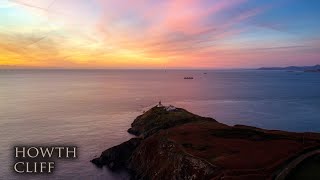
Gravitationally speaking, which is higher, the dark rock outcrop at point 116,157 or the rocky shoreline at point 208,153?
the rocky shoreline at point 208,153

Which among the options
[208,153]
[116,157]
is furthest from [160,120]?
[208,153]

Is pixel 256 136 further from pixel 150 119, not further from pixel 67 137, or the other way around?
pixel 67 137

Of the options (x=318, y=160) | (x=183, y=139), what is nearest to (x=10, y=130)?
(x=183, y=139)

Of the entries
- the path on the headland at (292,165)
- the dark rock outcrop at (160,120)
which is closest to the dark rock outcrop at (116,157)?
the dark rock outcrop at (160,120)

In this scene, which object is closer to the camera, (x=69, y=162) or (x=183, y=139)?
(x=183, y=139)

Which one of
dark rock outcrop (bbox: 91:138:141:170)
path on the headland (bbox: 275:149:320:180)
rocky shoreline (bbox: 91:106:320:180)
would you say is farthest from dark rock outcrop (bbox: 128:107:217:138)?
path on the headland (bbox: 275:149:320:180)

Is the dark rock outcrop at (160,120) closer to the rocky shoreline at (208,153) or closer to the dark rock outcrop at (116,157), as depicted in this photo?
the dark rock outcrop at (116,157)

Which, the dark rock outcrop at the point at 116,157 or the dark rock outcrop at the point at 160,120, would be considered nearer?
the dark rock outcrop at the point at 116,157
